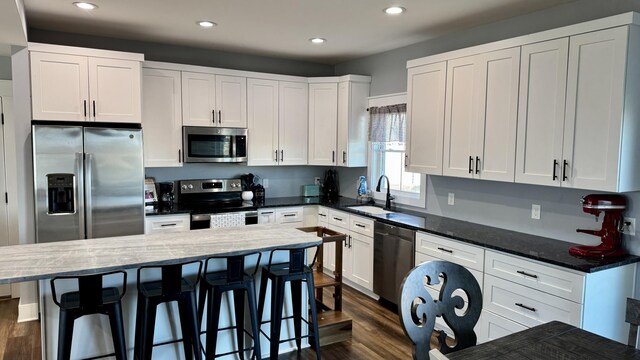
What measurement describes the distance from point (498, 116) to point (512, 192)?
659 millimetres

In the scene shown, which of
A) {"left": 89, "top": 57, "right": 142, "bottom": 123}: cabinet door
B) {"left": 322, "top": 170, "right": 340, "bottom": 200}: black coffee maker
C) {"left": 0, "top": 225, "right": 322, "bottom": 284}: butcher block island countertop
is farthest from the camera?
{"left": 322, "top": 170, "right": 340, "bottom": 200}: black coffee maker

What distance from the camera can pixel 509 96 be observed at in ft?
10.4

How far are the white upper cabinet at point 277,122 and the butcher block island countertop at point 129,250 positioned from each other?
2051 millimetres

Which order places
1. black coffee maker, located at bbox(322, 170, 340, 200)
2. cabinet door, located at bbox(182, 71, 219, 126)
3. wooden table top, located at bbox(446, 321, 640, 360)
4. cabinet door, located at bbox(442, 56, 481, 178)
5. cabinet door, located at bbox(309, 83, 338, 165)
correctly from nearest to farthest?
wooden table top, located at bbox(446, 321, 640, 360) < cabinet door, located at bbox(442, 56, 481, 178) < cabinet door, located at bbox(182, 71, 219, 126) < cabinet door, located at bbox(309, 83, 338, 165) < black coffee maker, located at bbox(322, 170, 340, 200)

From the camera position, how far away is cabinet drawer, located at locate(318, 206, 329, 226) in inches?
193

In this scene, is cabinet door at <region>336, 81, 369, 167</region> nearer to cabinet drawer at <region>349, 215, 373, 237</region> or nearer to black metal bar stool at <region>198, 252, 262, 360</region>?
cabinet drawer at <region>349, 215, 373, 237</region>

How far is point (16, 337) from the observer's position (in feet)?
11.4

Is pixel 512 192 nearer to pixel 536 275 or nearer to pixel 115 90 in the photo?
pixel 536 275

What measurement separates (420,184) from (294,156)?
1.65 metres

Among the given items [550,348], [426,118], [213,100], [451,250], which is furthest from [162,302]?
[213,100]

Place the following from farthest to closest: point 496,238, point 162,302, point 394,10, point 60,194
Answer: point 60,194 → point 394,10 → point 496,238 → point 162,302

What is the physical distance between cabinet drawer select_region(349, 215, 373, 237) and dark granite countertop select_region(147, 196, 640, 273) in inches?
2.4

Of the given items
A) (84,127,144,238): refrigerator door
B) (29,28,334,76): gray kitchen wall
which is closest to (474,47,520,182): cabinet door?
(29,28,334,76): gray kitchen wall

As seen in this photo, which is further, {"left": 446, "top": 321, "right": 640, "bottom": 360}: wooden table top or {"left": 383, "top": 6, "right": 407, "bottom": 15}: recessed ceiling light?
{"left": 383, "top": 6, "right": 407, "bottom": 15}: recessed ceiling light
